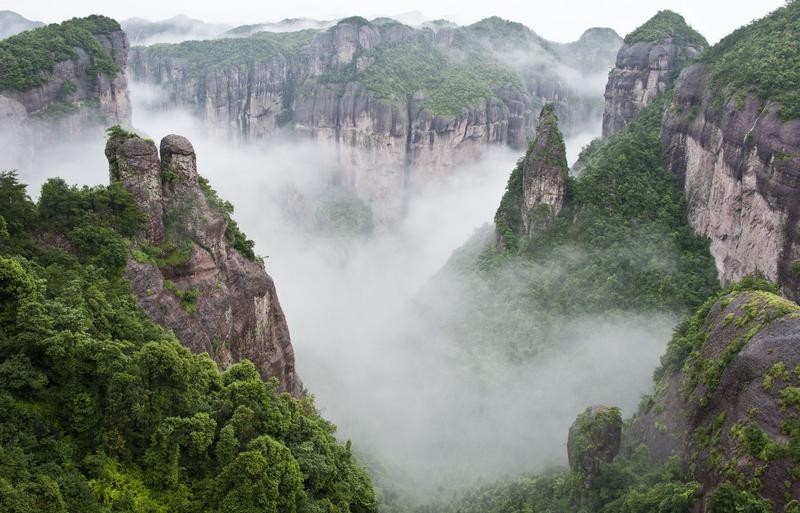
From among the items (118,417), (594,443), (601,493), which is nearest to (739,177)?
(594,443)

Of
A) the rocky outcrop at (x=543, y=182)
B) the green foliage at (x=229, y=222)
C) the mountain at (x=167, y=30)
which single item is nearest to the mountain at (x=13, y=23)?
the mountain at (x=167, y=30)

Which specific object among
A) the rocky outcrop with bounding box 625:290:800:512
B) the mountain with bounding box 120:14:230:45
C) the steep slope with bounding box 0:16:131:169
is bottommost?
the rocky outcrop with bounding box 625:290:800:512

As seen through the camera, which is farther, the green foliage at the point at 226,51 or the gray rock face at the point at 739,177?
the green foliage at the point at 226,51

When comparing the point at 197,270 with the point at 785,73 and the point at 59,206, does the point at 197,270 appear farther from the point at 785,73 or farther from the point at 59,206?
the point at 785,73

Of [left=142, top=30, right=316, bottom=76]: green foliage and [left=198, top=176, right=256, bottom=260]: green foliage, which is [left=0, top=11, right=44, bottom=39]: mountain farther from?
[left=198, top=176, right=256, bottom=260]: green foliage

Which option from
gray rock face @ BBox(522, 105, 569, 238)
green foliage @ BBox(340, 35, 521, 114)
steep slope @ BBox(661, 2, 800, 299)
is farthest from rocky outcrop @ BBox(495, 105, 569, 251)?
green foliage @ BBox(340, 35, 521, 114)

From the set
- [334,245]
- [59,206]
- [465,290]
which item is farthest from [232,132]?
[59,206]

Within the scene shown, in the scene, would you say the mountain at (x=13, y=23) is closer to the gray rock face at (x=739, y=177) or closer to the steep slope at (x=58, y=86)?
the steep slope at (x=58, y=86)
